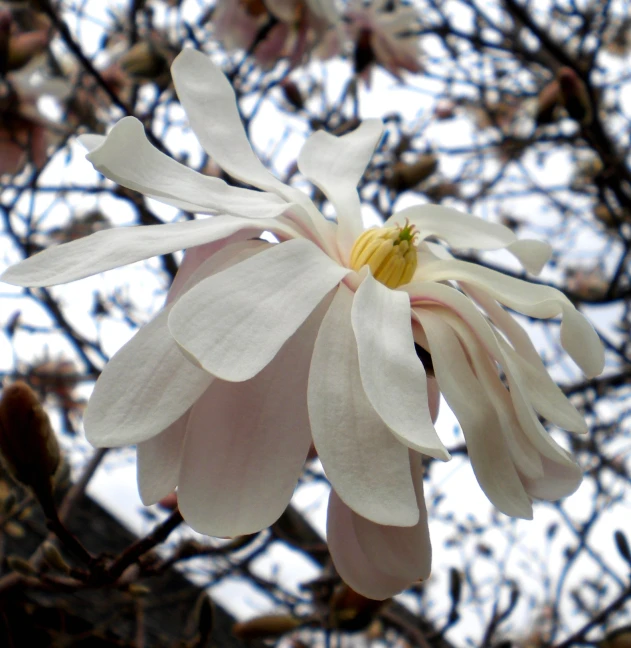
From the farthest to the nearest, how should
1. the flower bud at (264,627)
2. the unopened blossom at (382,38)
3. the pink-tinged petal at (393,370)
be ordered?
the unopened blossom at (382,38) < the flower bud at (264,627) < the pink-tinged petal at (393,370)

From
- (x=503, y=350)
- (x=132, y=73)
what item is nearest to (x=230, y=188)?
(x=503, y=350)

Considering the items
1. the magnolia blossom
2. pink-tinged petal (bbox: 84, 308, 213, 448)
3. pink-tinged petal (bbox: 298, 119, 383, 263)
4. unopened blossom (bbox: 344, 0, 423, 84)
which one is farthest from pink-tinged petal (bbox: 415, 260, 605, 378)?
unopened blossom (bbox: 344, 0, 423, 84)

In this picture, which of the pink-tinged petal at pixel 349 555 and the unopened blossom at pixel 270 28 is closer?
the pink-tinged petal at pixel 349 555

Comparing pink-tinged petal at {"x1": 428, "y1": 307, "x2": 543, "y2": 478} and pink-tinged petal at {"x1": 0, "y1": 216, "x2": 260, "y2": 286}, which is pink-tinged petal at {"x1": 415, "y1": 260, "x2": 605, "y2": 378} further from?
pink-tinged petal at {"x1": 0, "y1": 216, "x2": 260, "y2": 286}

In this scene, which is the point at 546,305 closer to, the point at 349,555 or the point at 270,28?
the point at 349,555

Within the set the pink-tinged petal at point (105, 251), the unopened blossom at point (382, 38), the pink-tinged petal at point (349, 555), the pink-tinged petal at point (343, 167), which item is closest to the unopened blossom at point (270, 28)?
the unopened blossom at point (382, 38)

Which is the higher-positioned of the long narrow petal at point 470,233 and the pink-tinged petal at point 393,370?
the long narrow petal at point 470,233

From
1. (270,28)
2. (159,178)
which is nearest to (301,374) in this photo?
(159,178)

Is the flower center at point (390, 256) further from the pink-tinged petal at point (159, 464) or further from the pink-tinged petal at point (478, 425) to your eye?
the pink-tinged petal at point (159, 464)
